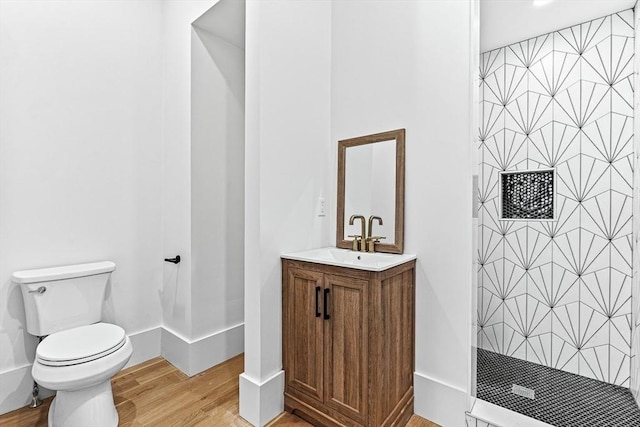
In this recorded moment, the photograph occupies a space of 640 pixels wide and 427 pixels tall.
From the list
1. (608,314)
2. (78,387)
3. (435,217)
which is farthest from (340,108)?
(608,314)

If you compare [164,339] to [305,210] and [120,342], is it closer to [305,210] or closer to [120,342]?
[120,342]

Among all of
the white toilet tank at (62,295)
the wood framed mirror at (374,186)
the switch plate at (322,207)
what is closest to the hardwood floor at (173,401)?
the white toilet tank at (62,295)

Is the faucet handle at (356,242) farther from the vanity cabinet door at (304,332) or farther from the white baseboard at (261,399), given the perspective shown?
the white baseboard at (261,399)

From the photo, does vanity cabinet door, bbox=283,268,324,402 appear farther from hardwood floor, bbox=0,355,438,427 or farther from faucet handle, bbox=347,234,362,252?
faucet handle, bbox=347,234,362,252

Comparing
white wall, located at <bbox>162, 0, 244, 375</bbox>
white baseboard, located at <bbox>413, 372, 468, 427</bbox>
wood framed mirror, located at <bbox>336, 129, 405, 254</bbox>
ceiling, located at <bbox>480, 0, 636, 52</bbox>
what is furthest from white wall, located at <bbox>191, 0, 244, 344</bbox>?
ceiling, located at <bbox>480, 0, 636, 52</bbox>

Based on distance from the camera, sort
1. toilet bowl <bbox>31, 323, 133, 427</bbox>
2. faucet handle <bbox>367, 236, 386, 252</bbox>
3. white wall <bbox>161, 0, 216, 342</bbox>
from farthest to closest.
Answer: white wall <bbox>161, 0, 216, 342</bbox> < faucet handle <bbox>367, 236, 386, 252</bbox> < toilet bowl <bbox>31, 323, 133, 427</bbox>

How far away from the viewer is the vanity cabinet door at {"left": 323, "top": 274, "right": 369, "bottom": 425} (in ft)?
5.01

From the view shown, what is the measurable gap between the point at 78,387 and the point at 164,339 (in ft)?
3.25

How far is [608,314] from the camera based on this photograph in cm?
212

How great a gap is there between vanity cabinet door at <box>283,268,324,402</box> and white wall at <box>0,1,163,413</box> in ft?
4.20

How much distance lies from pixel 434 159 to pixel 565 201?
1.23 meters

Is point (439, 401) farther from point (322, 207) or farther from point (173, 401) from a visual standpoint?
point (173, 401)

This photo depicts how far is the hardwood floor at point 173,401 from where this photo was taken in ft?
5.73

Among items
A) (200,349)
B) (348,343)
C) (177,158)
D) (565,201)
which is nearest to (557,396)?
(565,201)
